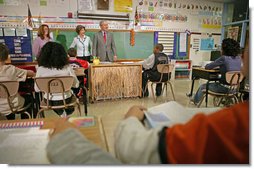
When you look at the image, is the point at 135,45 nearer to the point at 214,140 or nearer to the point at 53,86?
the point at 53,86

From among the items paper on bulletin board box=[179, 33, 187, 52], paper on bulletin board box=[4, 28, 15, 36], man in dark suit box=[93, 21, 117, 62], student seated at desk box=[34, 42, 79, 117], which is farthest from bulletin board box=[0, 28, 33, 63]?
paper on bulletin board box=[179, 33, 187, 52]

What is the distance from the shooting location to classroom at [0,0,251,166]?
0.29 metres

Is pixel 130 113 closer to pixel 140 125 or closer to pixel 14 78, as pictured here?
pixel 140 125

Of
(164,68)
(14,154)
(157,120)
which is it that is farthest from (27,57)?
(157,120)

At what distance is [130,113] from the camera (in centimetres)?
40

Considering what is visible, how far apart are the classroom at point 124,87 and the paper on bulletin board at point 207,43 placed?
2 centimetres

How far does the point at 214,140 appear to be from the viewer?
10.6 inches

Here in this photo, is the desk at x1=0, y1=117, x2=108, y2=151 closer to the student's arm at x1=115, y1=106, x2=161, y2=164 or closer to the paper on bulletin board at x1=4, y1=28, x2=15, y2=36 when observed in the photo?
the student's arm at x1=115, y1=106, x2=161, y2=164

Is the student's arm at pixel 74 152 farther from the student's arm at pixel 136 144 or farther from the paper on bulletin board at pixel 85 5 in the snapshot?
the paper on bulletin board at pixel 85 5

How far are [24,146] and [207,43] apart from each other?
329 centimetres

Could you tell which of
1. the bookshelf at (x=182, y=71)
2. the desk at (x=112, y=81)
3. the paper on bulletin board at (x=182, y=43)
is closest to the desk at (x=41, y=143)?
the desk at (x=112, y=81)

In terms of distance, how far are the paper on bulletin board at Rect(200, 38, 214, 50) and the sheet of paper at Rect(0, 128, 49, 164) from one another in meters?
3.09

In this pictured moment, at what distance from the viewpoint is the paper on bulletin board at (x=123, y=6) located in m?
2.68

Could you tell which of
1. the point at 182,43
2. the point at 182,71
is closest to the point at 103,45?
the point at 182,71
